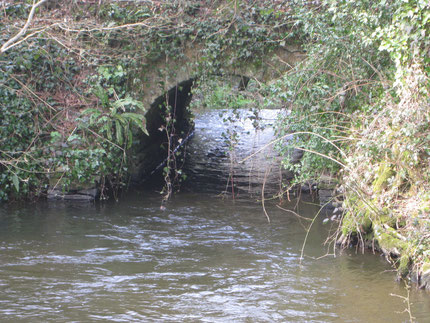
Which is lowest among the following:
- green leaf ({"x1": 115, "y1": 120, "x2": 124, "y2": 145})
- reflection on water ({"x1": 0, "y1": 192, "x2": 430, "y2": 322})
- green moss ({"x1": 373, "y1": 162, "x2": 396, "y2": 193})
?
reflection on water ({"x1": 0, "y1": 192, "x2": 430, "y2": 322})

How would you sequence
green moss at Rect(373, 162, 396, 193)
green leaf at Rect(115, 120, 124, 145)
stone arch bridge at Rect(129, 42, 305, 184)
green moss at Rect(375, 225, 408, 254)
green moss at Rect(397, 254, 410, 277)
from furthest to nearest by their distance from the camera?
stone arch bridge at Rect(129, 42, 305, 184)
green leaf at Rect(115, 120, 124, 145)
green moss at Rect(373, 162, 396, 193)
green moss at Rect(375, 225, 408, 254)
green moss at Rect(397, 254, 410, 277)

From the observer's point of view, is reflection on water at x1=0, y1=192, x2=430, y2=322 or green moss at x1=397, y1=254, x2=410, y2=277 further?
green moss at x1=397, y1=254, x2=410, y2=277

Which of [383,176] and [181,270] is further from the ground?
[383,176]

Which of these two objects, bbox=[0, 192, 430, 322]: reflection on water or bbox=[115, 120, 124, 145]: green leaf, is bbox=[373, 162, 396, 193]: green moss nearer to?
bbox=[0, 192, 430, 322]: reflection on water

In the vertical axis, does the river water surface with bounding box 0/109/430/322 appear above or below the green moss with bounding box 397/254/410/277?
below

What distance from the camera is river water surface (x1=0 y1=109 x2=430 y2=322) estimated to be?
671 cm

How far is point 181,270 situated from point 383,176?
370 centimetres

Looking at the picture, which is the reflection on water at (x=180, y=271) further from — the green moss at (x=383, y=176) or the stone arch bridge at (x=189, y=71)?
the stone arch bridge at (x=189, y=71)

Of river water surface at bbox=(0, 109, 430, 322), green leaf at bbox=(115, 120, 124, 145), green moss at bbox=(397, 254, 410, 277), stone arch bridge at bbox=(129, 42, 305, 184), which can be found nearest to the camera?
river water surface at bbox=(0, 109, 430, 322)

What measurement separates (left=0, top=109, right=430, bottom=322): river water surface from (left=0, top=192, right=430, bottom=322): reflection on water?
0.02m

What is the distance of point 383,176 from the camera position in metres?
8.91

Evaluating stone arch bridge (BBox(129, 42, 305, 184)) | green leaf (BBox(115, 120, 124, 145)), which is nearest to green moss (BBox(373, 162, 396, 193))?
stone arch bridge (BBox(129, 42, 305, 184))

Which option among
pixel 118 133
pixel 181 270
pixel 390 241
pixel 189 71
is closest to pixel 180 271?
pixel 181 270

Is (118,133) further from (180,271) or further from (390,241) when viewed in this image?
(390,241)
